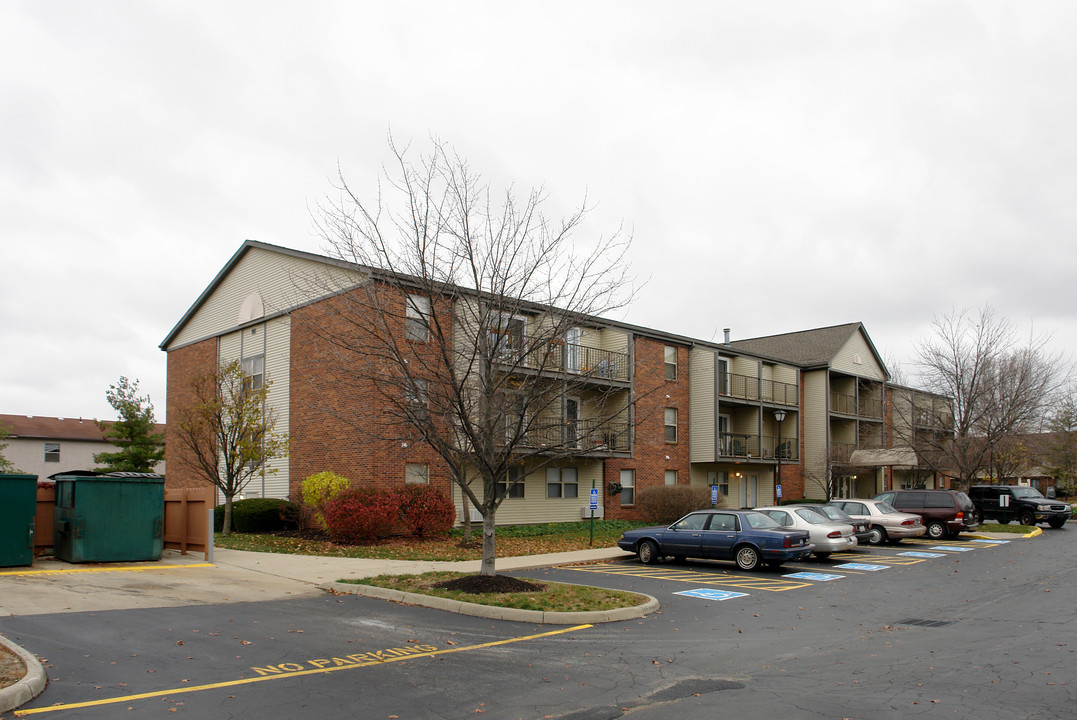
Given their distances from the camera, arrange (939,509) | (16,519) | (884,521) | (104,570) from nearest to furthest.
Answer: (16,519) → (104,570) → (884,521) → (939,509)

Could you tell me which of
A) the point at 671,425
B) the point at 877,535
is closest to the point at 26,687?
the point at 877,535

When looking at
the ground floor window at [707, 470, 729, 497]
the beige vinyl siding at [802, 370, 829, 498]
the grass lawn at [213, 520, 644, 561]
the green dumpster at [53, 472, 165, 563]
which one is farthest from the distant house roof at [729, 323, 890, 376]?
the green dumpster at [53, 472, 165, 563]

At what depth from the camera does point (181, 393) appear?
34.4 m

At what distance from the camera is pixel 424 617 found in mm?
11719

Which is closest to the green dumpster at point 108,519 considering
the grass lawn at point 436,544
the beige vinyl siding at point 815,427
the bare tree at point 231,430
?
the grass lawn at point 436,544

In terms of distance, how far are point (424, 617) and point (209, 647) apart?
3281 millimetres

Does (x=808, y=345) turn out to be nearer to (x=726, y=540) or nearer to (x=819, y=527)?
(x=819, y=527)

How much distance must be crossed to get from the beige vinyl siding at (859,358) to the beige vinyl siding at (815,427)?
1309 mm

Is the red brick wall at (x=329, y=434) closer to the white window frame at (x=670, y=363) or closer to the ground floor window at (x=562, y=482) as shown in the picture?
the ground floor window at (x=562, y=482)

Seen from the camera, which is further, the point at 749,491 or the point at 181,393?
the point at 749,491

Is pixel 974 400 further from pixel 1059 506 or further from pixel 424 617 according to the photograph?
pixel 424 617

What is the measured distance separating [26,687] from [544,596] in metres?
7.44

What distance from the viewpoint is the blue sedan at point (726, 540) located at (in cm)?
1786

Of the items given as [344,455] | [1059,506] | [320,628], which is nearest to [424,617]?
[320,628]
